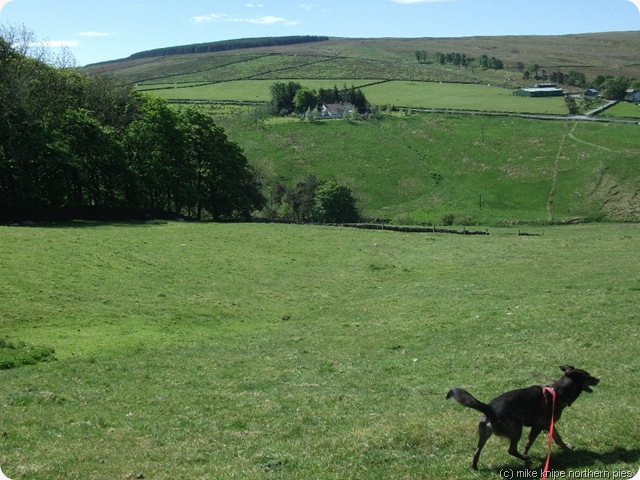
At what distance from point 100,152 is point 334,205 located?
41929 mm

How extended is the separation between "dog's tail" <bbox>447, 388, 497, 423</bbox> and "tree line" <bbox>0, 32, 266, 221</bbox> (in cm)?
5765

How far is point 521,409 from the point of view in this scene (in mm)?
11578

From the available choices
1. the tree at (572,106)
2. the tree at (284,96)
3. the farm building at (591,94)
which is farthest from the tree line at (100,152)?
the farm building at (591,94)

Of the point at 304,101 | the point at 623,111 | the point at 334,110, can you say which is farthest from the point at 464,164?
the point at 304,101

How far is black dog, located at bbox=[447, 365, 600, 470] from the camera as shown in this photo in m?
11.1

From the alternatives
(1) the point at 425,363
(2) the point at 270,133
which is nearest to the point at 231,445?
(1) the point at 425,363

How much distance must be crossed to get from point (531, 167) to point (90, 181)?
8969 cm

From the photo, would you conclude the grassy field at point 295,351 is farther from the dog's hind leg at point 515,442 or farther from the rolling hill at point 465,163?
the rolling hill at point 465,163

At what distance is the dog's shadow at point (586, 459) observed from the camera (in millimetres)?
11242

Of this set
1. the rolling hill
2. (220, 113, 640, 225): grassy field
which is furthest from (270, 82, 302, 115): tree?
(220, 113, 640, 225): grassy field

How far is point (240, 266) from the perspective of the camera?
141 feet

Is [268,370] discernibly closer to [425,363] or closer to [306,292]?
[425,363]

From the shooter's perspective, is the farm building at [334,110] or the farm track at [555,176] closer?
A: the farm track at [555,176]

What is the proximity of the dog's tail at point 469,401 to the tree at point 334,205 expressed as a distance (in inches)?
3351
